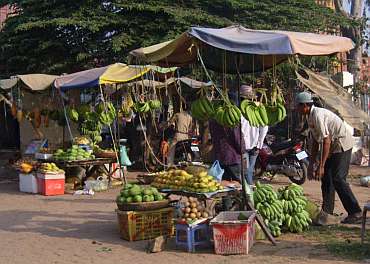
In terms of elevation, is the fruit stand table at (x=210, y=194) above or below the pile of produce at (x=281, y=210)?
above

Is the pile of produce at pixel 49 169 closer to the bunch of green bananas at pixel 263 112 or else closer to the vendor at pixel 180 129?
the vendor at pixel 180 129

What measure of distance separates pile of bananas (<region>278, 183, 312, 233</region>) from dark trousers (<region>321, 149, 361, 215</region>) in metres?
0.47

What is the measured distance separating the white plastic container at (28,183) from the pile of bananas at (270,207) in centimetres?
598

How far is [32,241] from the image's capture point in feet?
24.2

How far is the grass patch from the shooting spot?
6.18 m

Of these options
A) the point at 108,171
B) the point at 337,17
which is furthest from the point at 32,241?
the point at 337,17

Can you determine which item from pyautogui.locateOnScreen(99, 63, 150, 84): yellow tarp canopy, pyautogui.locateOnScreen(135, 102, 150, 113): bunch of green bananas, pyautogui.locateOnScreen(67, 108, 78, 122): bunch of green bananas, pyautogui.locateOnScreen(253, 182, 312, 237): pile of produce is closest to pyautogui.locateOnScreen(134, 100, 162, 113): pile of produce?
pyautogui.locateOnScreen(135, 102, 150, 113): bunch of green bananas

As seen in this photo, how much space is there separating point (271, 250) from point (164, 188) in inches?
64.8

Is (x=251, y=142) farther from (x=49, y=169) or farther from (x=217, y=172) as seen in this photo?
(x=49, y=169)

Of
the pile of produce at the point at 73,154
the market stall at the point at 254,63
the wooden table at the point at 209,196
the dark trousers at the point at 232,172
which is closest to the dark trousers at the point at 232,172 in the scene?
the dark trousers at the point at 232,172

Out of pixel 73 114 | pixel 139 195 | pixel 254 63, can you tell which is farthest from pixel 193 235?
pixel 73 114

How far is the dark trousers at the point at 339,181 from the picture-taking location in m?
7.63

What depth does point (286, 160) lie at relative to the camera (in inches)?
470

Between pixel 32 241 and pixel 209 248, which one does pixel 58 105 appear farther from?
pixel 209 248
